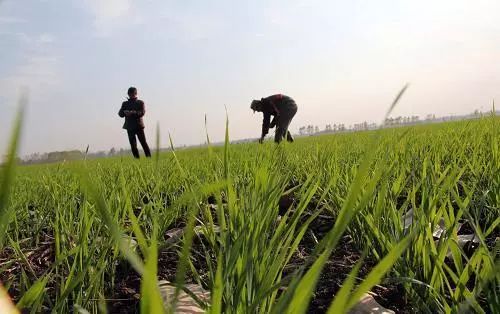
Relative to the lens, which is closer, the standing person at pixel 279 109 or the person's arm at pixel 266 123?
the standing person at pixel 279 109

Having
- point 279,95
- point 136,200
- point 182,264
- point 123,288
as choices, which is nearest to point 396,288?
point 123,288

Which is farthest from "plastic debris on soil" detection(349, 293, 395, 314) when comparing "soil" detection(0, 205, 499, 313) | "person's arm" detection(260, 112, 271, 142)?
"person's arm" detection(260, 112, 271, 142)

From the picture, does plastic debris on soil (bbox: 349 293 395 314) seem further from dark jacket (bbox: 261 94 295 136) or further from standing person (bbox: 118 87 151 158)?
dark jacket (bbox: 261 94 295 136)

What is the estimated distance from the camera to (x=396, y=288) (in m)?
1.13

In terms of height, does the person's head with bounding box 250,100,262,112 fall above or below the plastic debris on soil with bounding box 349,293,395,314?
above

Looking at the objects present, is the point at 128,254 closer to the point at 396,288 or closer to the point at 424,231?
the point at 424,231

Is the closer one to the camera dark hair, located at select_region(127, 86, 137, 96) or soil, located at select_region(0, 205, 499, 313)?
soil, located at select_region(0, 205, 499, 313)

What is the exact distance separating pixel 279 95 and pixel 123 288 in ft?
27.6

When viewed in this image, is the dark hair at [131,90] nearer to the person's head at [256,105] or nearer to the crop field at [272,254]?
the person's head at [256,105]

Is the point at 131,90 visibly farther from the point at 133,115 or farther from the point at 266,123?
the point at 266,123

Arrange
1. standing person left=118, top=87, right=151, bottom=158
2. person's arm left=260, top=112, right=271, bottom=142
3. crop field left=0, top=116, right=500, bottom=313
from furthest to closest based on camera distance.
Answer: person's arm left=260, top=112, right=271, bottom=142 < standing person left=118, top=87, right=151, bottom=158 < crop field left=0, top=116, right=500, bottom=313

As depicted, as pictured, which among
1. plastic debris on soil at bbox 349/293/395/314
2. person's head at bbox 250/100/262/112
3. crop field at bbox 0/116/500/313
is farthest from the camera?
person's head at bbox 250/100/262/112

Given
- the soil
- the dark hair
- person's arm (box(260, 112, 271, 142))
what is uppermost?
the dark hair

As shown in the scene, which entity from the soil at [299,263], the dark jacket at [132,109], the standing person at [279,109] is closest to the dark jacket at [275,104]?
the standing person at [279,109]
